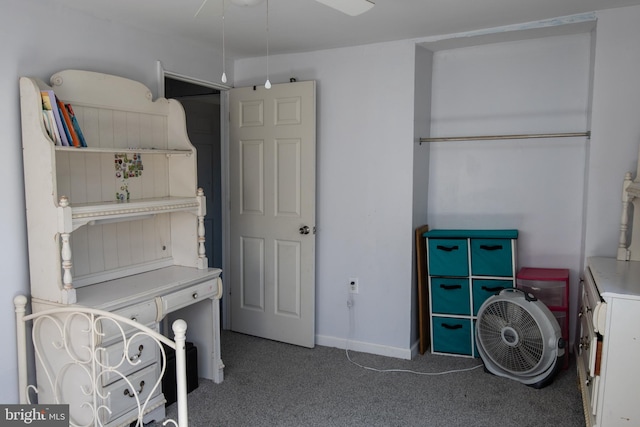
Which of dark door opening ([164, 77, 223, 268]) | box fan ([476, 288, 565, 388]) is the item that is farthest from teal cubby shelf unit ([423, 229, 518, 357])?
dark door opening ([164, 77, 223, 268])

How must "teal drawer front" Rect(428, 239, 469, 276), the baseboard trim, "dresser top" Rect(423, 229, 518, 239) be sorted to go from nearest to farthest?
"dresser top" Rect(423, 229, 518, 239)
"teal drawer front" Rect(428, 239, 469, 276)
the baseboard trim

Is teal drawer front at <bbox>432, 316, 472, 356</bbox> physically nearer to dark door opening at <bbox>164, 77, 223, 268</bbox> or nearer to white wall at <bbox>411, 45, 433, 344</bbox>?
white wall at <bbox>411, 45, 433, 344</bbox>

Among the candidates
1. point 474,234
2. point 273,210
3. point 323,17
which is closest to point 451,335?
point 474,234

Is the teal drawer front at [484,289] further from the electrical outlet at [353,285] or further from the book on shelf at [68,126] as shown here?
the book on shelf at [68,126]

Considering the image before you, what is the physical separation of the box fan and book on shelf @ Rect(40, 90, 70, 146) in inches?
103

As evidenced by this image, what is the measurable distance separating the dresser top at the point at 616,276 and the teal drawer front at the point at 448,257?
2.61 feet

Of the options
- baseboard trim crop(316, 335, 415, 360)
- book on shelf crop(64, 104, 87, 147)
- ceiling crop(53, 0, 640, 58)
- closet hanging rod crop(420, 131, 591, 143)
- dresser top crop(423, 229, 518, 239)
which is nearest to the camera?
book on shelf crop(64, 104, 87, 147)

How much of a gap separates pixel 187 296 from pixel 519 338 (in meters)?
2.02

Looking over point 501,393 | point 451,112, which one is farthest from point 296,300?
point 451,112

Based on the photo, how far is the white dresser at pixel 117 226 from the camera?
228 centimetres

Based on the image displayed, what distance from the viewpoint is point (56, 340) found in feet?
7.61

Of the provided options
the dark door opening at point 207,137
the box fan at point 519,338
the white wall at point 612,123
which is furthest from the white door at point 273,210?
the white wall at point 612,123

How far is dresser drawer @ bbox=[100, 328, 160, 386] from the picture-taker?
2.30 m

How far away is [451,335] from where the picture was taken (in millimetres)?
3523
